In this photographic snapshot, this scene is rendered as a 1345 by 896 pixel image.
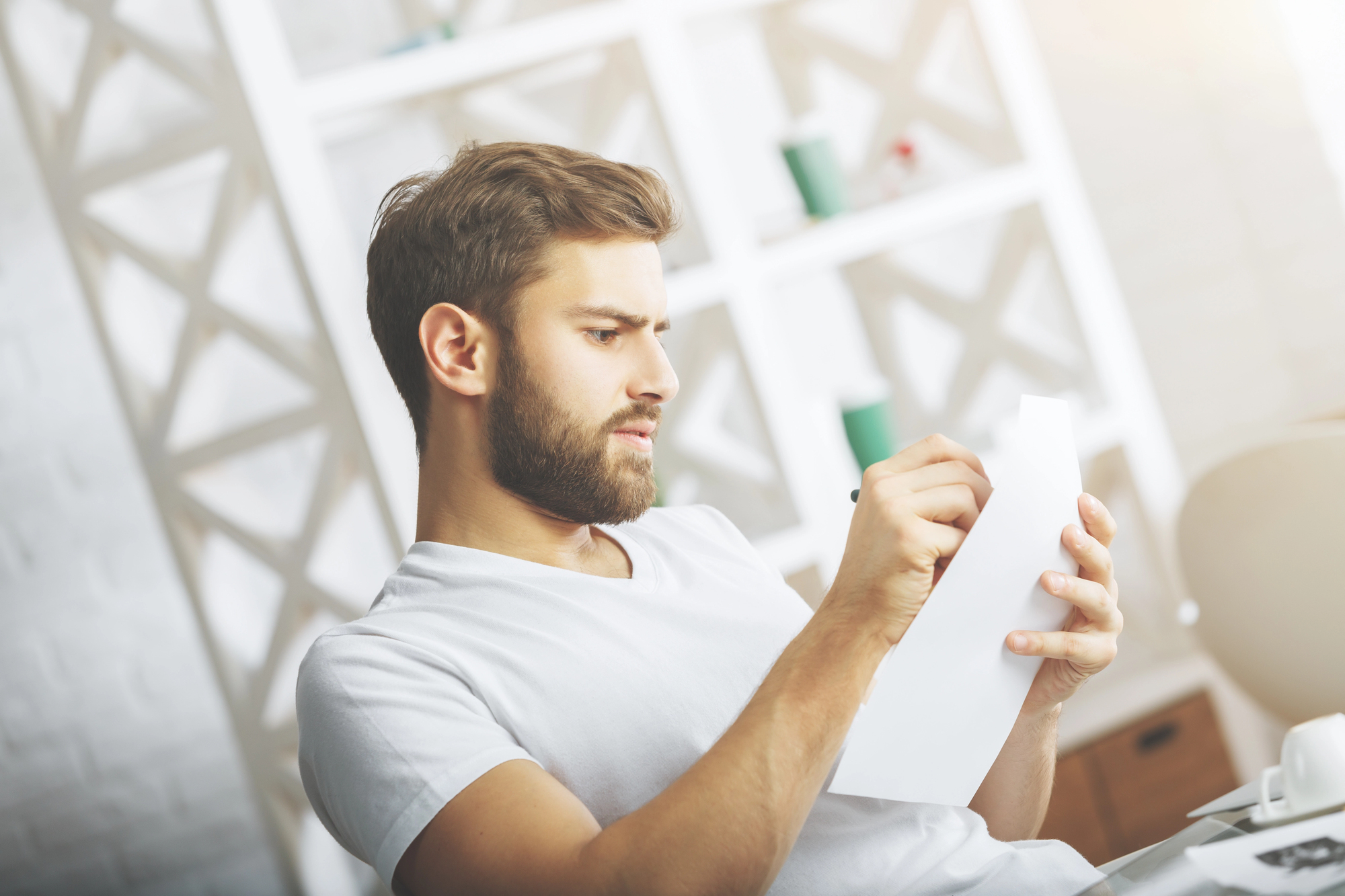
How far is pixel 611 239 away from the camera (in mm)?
960

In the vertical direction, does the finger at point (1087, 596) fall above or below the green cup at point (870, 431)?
below

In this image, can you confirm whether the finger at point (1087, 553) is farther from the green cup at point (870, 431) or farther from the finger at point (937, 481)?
the green cup at point (870, 431)

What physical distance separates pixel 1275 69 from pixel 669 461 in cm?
155

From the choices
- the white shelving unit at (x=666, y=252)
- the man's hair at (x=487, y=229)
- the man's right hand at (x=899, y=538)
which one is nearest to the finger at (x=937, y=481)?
the man's right hand at (x=899, y=538)

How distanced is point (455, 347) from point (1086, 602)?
0.59 meters

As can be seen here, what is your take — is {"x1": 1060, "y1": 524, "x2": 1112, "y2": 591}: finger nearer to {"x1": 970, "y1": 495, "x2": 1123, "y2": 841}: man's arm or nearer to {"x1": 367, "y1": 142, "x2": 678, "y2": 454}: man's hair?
{"x1": 970, "y1": 495, "x2": 1123, "y2": 841}: man's arm

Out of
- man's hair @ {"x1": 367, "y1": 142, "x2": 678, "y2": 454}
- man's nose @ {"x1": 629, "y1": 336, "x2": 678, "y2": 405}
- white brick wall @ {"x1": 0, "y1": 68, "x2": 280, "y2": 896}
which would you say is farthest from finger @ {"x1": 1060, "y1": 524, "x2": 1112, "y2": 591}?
white brick wall @ {"x1": 0, "y1": 68, "x2": 280, "y2": 896}

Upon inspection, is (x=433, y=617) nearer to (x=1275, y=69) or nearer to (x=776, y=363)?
(x=776, y=363)

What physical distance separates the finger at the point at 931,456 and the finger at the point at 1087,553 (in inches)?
2.9

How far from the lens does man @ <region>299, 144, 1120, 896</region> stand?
0.70 meters

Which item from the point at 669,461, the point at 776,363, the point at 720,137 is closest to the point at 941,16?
the point at 720,137

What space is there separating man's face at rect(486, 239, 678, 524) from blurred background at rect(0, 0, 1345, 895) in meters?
0.59

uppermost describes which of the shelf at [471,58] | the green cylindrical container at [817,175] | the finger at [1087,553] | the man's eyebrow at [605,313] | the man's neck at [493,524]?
the shelf at [471,58]

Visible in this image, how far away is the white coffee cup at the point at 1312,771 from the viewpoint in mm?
750
